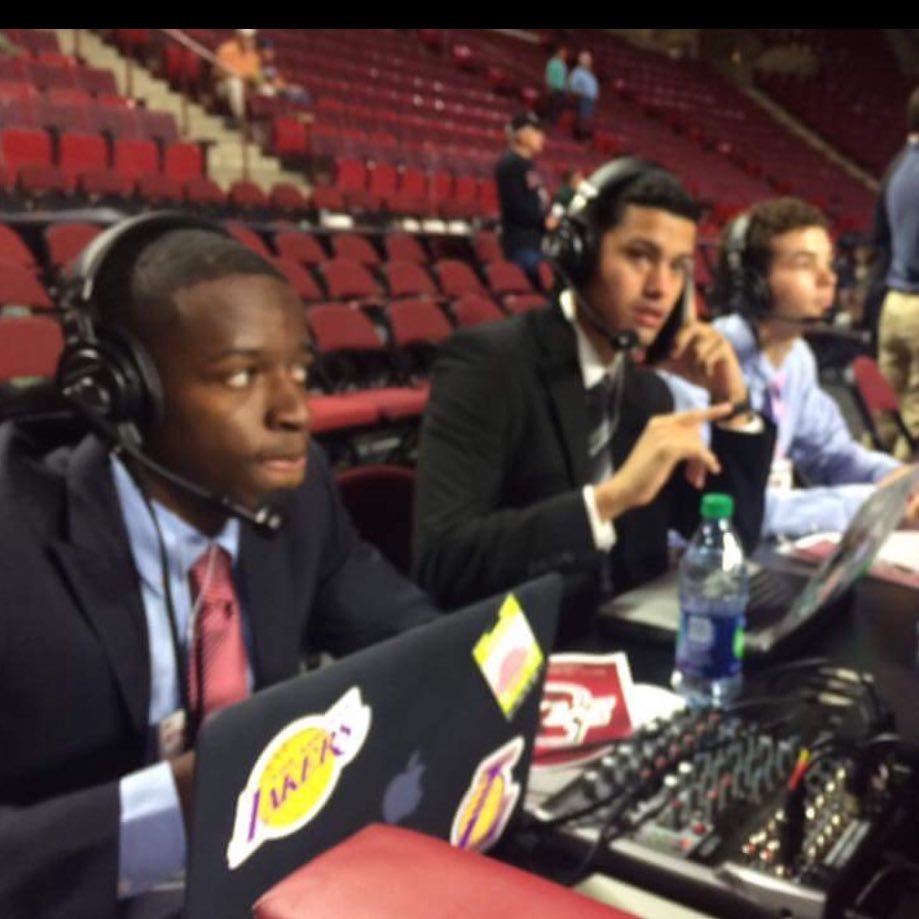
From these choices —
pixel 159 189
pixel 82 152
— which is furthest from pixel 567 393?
pixel 82 152

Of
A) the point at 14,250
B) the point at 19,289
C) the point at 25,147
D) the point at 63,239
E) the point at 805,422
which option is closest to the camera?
the point at 805,422

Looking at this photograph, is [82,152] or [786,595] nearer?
[786,595]

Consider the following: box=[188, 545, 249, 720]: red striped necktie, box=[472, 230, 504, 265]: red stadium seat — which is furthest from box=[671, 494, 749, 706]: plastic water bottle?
box=[472, 230, 504, 265]: red stadium seat

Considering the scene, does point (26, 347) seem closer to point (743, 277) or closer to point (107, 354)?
point (743, 277)

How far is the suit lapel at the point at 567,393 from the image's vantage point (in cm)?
163

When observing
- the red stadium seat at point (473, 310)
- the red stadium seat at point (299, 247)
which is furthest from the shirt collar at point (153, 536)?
the red stadium seat at point (299, 247)

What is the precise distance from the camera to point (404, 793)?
0.74 metres

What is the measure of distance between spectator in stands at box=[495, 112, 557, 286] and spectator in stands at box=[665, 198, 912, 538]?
3.73 meters

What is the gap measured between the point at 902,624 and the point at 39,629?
104cm

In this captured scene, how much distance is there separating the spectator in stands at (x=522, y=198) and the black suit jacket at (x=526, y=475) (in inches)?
171

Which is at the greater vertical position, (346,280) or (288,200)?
(288,200)

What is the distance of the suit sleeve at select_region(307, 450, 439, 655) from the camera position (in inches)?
52.2

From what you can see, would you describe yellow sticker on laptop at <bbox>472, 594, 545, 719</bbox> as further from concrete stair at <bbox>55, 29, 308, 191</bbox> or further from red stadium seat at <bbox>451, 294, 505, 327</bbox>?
concrete stair at <bbox>55, 29, 308, 191</bbox>

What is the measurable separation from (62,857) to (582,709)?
496 millimetres
